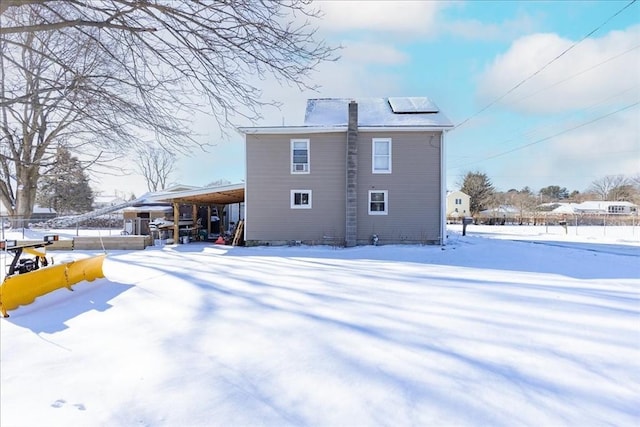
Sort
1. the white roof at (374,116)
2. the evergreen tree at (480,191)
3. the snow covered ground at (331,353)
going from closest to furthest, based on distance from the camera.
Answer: the snow covered ground at (331,353) < the white roof at (374,116) < the evergreen tree at (480,191)

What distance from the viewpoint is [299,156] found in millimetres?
14141

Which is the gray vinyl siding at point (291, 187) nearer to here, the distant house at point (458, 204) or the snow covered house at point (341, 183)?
the snow covered house at point (341, 183)

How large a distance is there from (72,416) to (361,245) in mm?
11811

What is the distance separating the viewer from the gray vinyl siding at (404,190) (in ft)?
45.7

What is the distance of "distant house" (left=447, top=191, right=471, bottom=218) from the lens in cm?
4941

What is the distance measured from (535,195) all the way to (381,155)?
59.7 m

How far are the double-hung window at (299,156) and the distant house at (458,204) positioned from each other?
1559 inches

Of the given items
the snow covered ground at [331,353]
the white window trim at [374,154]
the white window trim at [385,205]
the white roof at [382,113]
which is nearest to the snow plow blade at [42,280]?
the snow covered ground at [331,353]

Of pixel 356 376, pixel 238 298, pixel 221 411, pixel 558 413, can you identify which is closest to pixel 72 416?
pixel 221 411

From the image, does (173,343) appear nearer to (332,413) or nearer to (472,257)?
(332,413)

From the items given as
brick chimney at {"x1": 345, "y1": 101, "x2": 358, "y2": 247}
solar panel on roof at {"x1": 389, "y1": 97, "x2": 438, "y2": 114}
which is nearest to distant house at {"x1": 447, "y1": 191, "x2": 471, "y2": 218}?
solar panel on roof at {"x1": 389, "y1": 97, "x2": 438, "y2": 114}

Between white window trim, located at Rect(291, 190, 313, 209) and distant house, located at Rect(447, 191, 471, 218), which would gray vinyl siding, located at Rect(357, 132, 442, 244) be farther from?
distant house, located at Rect(447, 191, 471, 218)

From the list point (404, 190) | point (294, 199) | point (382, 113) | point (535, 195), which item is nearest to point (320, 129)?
point (294, 199)

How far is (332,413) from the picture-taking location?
248 cm
